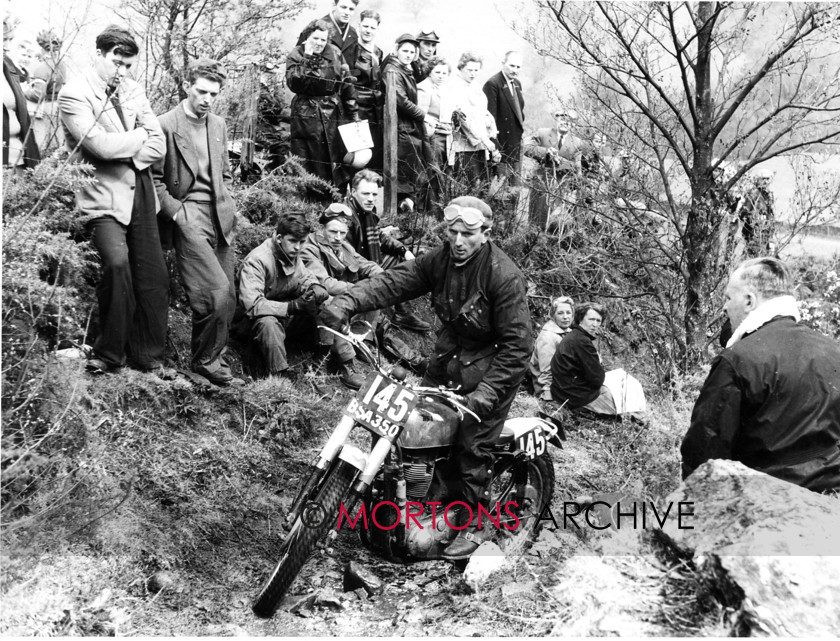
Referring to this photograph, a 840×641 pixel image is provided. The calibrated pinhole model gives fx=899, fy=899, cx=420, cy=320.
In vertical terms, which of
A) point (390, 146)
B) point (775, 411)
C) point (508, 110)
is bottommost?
point (775, 411)

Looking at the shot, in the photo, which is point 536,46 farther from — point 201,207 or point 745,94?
point 201,207

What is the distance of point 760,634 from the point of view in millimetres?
3225

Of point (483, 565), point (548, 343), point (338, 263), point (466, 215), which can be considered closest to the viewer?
point (483, 565)

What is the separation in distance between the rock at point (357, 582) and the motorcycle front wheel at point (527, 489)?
117cm

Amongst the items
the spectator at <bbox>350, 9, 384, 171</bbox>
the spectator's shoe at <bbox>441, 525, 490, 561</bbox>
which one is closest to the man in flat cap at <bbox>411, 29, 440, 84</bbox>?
the spectator at <bbox>350, 9, 384, 171</bbox>

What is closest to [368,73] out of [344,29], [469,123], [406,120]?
[344,29]

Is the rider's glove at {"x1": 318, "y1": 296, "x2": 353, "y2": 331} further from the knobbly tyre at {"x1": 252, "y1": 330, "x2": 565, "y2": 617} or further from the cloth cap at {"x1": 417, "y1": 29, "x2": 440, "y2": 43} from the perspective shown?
the cloth cap at {"x1": 417, "y1": 29, "x2": 440, "y2": 43}

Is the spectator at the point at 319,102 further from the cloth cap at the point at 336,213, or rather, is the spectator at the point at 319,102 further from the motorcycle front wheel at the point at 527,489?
the motorcycle front wheel at the point at 527,489

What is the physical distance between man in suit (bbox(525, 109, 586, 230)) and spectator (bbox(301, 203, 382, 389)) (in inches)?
113

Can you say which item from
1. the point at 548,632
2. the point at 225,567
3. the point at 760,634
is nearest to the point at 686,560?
the point at 760,634

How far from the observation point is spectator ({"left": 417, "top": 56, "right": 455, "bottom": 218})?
1027 cm

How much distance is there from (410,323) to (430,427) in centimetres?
417

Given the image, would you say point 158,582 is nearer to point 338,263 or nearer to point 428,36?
point 338,263

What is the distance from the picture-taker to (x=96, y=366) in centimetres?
587
